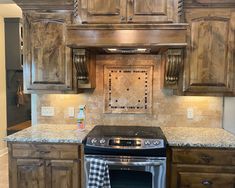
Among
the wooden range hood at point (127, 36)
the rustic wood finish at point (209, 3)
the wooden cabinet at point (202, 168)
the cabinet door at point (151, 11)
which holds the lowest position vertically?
the wooden cabinet at point (202, 168)

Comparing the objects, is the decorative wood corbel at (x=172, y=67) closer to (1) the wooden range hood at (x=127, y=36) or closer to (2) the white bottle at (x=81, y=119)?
(1) the wooden range hood at (x=127, y=36)

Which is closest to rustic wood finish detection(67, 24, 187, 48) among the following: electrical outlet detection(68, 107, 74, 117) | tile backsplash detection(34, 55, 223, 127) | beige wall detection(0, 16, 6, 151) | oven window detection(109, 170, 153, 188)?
tile backsplash detection(34, 55, 223, 127)

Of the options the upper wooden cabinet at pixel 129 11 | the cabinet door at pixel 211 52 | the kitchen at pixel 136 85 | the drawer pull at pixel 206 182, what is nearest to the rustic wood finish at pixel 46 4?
the kitchen at pixel 136 85

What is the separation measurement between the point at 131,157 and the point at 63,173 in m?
0.66

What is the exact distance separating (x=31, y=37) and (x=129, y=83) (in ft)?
3.80

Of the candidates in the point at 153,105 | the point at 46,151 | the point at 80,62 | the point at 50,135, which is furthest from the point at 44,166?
the point at 153,105

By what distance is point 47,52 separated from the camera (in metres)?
2.44

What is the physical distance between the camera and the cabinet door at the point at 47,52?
242cm

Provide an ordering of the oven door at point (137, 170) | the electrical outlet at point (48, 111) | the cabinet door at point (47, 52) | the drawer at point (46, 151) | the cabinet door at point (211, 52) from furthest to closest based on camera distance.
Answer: the electrical outlet at point (48, 111) → the cabinet door at point (47, 52) → the cabinet door at point (211, 52) → the drawer at point (46, 151) → the oven door at point (137, 170)

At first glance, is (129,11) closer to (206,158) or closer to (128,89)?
(128,89)

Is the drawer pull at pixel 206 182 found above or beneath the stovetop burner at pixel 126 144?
beneath

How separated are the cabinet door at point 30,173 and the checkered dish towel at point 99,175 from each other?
492 mm

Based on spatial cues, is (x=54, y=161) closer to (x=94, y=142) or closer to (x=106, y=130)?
(x=94, y=142)

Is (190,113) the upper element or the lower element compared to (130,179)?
upper
